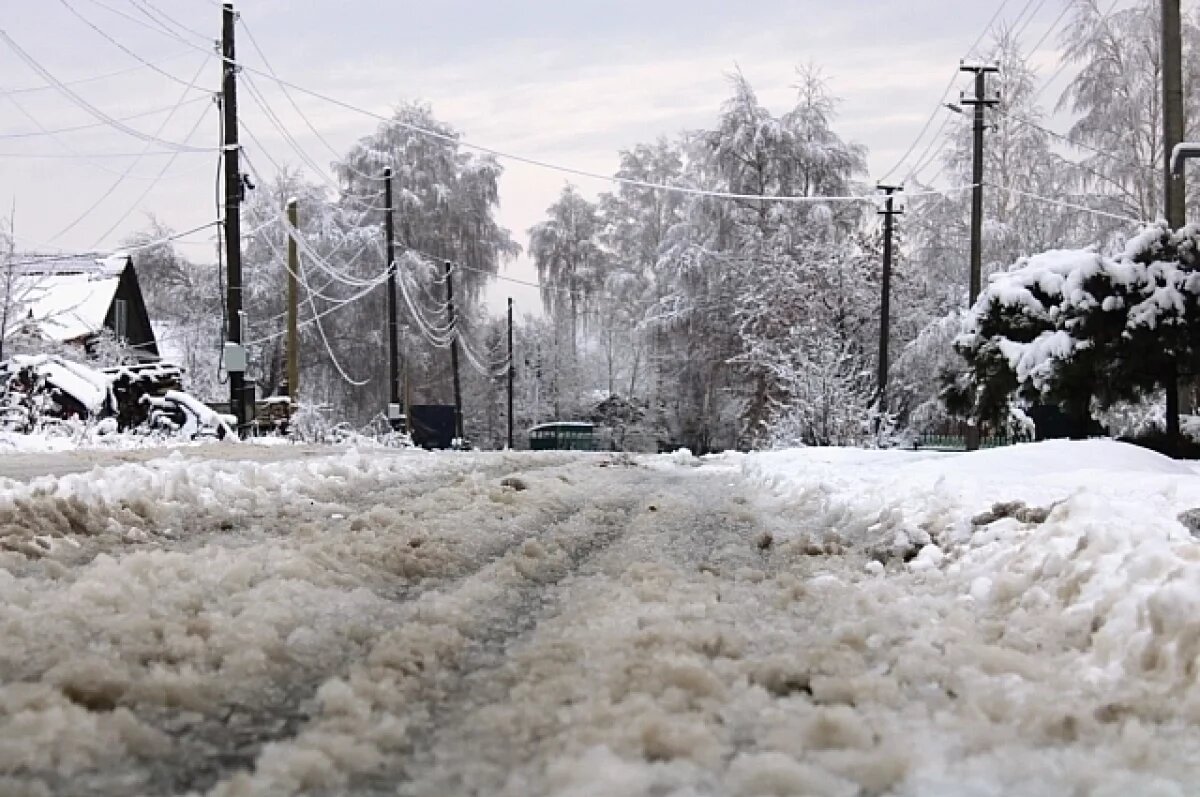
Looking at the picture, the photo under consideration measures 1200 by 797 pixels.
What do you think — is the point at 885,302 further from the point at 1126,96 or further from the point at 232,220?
the point at 232,220

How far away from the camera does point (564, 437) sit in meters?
Result: 37.8

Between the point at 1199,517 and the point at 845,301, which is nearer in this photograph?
the point at 1199,517

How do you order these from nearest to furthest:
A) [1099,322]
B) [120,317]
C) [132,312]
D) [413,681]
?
[413,681] → [1099,322] → [120,317] → [132,312]

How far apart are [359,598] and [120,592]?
2.16ft

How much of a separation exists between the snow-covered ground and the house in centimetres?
2291

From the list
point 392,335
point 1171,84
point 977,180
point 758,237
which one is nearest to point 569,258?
point 758,237

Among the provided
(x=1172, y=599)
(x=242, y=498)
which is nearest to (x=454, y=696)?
(x=1172, y=599)

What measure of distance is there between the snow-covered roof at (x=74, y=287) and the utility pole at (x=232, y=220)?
7958mm

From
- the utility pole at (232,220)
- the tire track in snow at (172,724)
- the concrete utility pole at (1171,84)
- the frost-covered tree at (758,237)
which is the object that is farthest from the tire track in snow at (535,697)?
the frost-covered tree at (758,237)

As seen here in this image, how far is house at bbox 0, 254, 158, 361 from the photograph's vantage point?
2545cm

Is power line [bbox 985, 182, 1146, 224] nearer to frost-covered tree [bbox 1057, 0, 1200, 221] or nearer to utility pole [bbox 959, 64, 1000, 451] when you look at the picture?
frost-covered tree [bbox 1057, 0, 1200, 221]

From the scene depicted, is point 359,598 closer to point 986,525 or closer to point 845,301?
point 986,525

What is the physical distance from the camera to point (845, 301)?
105 ft

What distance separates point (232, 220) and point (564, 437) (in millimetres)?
21049
